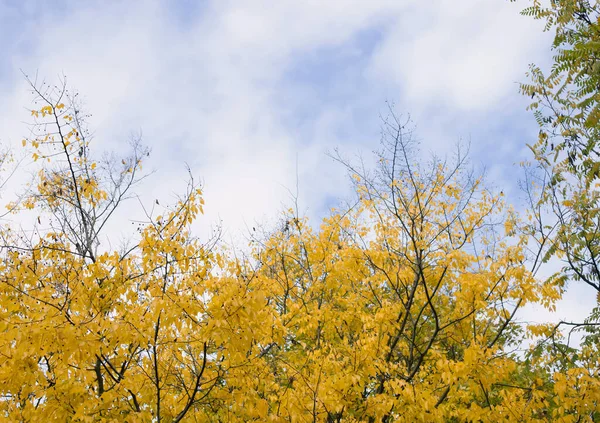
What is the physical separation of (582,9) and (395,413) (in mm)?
6548

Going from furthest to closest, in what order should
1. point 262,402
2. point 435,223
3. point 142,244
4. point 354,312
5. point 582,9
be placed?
point 435,223 → point 354,312 → point 582,9 → point 142,244 → point 262,402

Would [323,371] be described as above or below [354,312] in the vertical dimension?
below

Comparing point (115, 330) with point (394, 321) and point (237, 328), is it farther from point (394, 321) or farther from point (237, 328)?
point (394, 321)

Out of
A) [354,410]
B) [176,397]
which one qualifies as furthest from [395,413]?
[176,397]

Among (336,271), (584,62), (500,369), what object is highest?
(584,62)

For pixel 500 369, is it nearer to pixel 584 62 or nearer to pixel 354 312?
pixel 354 312

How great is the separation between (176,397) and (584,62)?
699cm

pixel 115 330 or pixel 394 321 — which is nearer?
pixel 115 330

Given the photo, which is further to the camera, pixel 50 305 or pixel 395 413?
pixel 395 413

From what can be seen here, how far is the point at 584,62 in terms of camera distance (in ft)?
21.2

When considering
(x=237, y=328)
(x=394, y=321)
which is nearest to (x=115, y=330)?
(x=237, y=328)

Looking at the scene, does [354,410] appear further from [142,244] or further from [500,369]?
[142,244]

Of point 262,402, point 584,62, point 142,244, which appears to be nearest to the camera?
point 262,402

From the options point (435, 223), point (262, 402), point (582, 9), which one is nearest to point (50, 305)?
point (262, 402)
